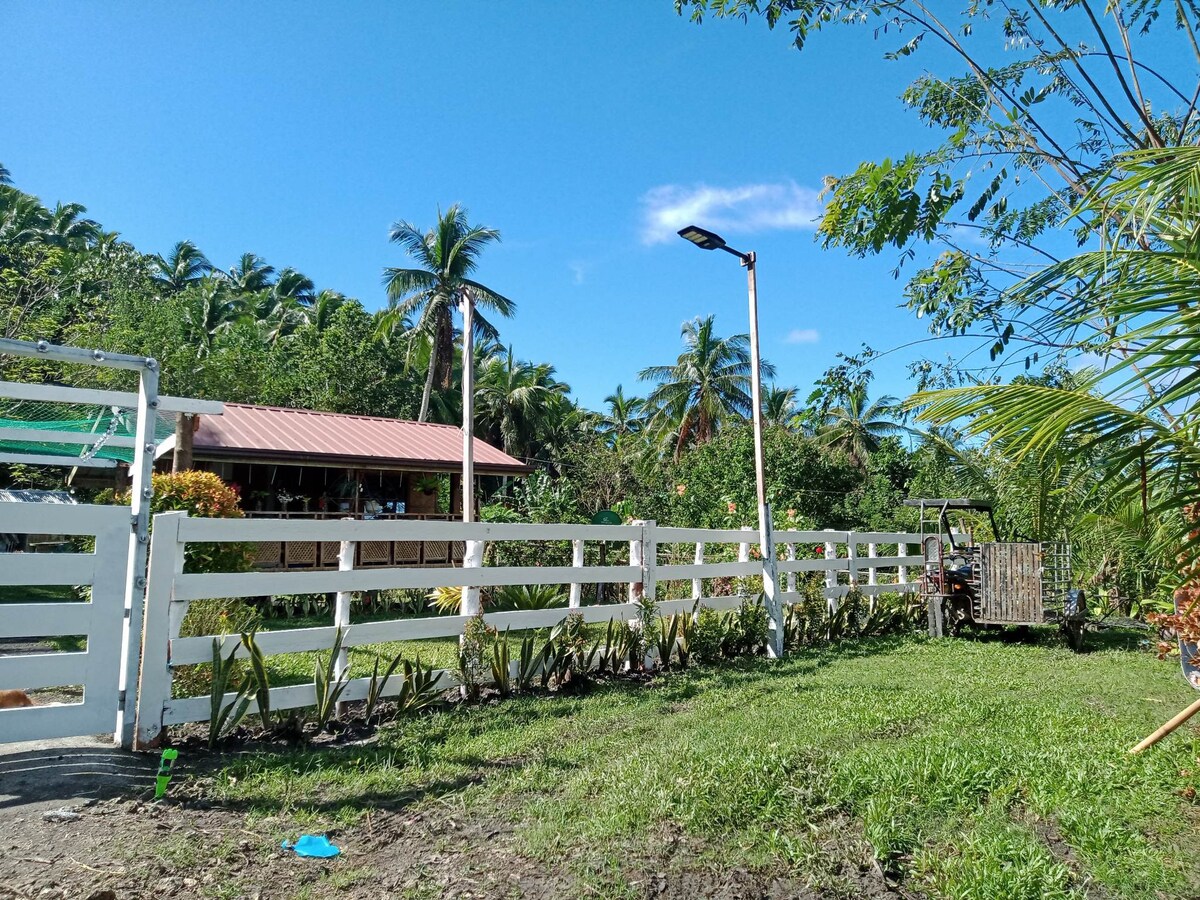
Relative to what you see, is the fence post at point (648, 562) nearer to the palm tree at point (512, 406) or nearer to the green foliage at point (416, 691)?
the green foliage at point (416, 691)

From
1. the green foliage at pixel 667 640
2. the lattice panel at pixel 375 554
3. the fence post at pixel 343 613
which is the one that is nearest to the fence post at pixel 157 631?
the fence post at pixel 343 613

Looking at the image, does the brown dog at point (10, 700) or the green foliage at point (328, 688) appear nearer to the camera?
the brown dog at point (10, 700)

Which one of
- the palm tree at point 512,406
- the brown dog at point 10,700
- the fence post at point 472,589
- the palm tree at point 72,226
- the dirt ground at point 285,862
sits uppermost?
the palm tree at point 72,226

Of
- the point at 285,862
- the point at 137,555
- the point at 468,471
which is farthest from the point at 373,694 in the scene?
the point at 468,471

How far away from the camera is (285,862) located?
347 cm

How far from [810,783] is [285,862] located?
258cm

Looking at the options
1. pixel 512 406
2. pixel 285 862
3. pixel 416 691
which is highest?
pixel 512 406

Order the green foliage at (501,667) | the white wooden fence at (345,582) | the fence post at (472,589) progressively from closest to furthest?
1. the white wooden fence at (345,582)
2. the green foliage at (501,667)
3. the fence post at (472,589)

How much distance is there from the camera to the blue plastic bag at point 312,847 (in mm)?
3551

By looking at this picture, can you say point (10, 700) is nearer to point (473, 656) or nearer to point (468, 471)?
point (473, 656)

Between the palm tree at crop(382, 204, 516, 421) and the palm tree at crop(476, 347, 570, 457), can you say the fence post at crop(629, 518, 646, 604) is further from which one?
the palm tree at crop(476, 347, 570, 457)

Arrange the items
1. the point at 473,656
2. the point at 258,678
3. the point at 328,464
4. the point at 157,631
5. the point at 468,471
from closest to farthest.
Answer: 1. the point at 157,631
2. the point at 258,678
3. the point at 473,656
4. the point at 468,471
5. the point at 328,464

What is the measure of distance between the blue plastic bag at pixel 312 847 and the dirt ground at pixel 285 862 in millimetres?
42

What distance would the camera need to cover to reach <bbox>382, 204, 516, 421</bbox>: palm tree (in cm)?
3026
